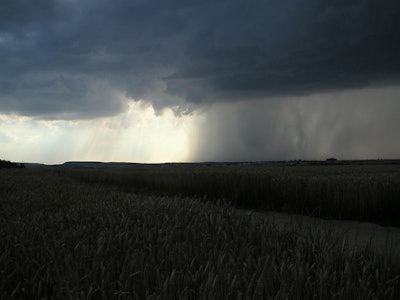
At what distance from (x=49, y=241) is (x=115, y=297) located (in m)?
1.20

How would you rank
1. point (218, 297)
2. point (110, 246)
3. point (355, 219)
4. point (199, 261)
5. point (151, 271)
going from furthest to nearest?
point (355, 219) < point (110, 246) < point (199, 261) < point (151, 271) < point (218, 297)

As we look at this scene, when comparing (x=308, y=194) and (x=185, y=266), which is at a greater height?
(x=308, y=194)

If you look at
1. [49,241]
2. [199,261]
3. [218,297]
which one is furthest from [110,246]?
[218,297]

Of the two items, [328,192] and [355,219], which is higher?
[328,192]

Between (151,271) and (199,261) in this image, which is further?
(199,261)

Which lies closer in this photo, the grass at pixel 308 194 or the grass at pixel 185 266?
the grass at pixel 185 266

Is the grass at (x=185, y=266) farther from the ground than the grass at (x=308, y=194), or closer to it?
closer to it

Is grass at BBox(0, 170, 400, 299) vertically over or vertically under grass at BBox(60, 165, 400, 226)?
under

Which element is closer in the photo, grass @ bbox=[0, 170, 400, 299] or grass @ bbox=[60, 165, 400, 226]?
grass @ bbox=[0, 170, 400, 299]

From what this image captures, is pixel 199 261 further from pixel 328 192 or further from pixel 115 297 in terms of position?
pixel 328 192

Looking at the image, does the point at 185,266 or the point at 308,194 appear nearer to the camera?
the point at 185,266

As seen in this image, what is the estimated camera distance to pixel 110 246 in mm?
2705

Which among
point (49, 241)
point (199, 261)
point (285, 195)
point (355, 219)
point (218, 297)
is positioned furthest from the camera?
point (285, 195)

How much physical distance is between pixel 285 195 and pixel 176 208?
5.26 m
